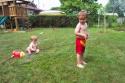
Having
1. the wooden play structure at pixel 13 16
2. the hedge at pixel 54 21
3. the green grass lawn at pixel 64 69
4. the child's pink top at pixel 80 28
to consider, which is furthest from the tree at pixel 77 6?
the child's pink top at pixel 80 28

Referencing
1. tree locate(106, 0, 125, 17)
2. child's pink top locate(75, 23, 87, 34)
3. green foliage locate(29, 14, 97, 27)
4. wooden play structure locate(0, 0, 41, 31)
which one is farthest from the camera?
tree locate(106, 0, 125, 17)

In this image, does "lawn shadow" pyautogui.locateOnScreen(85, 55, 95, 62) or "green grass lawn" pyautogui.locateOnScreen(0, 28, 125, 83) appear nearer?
"green grass lawn" pyautogui.locateOnScreen(0, 28, 125, 83)

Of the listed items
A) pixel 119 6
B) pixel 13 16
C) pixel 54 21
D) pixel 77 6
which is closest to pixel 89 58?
pixel 13 16

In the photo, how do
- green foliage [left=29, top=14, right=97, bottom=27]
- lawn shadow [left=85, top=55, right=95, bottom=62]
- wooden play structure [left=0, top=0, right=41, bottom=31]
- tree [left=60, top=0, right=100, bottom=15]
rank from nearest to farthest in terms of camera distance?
lawn shadow [left=85, top=55, right=95, bottom=62] → wooden play structure [left=0, top=0, right=41, bottom=31] → green foliage [left=29, top=14, right=97, bottom=27] → tree [left=60, top=0, right=100, bottom=15]

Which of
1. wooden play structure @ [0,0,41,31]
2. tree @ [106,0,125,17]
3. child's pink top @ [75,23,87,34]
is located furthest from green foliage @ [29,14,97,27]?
tree @ [106,0,125,17]

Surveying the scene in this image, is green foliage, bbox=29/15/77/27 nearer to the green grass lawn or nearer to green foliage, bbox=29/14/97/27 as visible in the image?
green foliage, bbox=29/14/97/27

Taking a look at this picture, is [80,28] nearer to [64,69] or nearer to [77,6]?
[64,69]

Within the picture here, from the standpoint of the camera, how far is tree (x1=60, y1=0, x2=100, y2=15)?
3742 centimetres

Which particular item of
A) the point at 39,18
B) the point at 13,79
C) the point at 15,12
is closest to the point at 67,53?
the point at 13,79

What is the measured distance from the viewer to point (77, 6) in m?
38.8

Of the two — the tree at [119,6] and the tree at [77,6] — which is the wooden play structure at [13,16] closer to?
the tree at [77,6]

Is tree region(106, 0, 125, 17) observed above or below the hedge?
above

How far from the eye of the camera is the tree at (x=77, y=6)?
37416 mm

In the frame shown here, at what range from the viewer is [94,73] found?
6590mm
